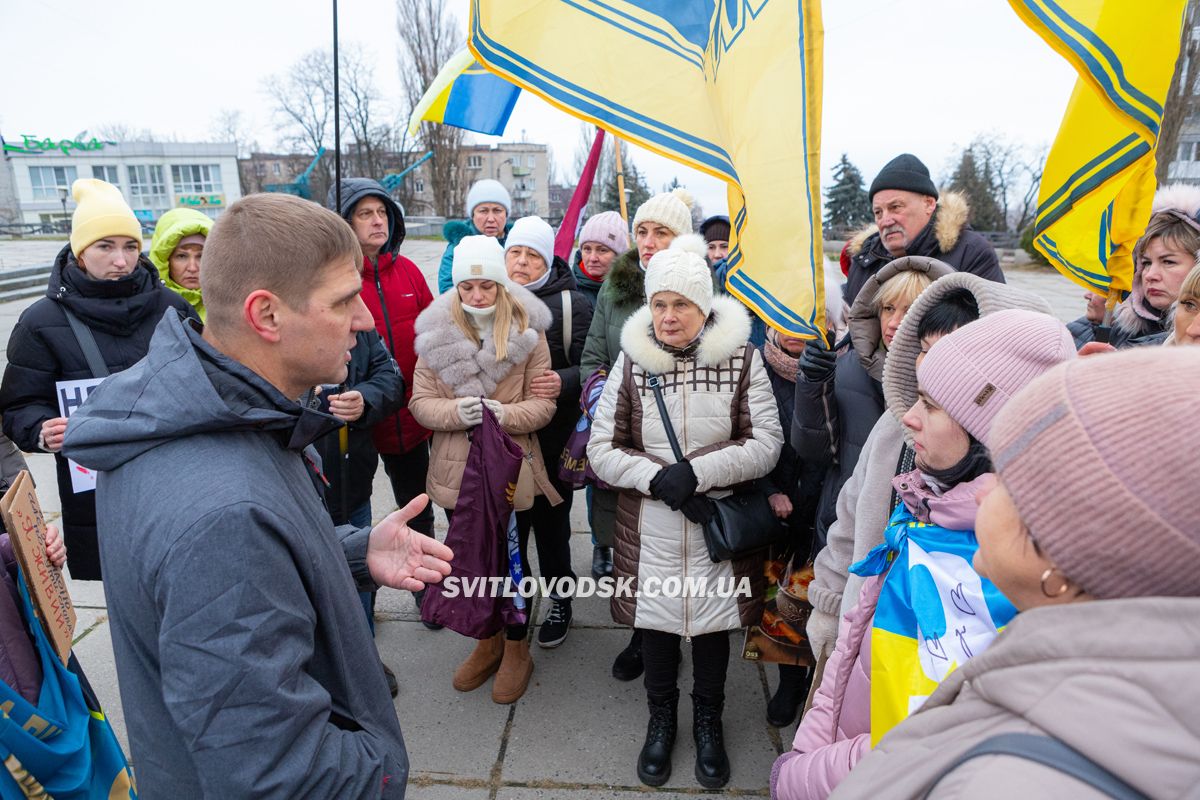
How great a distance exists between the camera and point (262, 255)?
1365mm

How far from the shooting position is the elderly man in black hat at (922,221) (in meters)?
3.63

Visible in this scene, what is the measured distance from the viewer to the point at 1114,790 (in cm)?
66

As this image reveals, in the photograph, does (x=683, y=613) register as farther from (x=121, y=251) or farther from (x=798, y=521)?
(x=121, y=251)

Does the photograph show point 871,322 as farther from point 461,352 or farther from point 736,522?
point 461,352

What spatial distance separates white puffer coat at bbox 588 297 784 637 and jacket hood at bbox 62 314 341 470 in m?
1.69

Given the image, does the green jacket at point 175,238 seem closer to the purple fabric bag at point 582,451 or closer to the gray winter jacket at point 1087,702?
the purple fabric bag at point 582,451

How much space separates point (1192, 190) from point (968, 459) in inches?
124

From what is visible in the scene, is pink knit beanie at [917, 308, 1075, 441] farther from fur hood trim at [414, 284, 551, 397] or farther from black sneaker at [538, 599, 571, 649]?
black sneaker at [538, 599, 571, 649]

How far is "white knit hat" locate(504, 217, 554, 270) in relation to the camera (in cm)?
411

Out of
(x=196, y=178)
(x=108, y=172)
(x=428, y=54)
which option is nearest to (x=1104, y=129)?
(x=428, y=54)

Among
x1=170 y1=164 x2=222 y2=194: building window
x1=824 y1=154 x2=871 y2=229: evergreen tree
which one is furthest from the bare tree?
x1=170 y1=164 x2=222 y2=194: building window

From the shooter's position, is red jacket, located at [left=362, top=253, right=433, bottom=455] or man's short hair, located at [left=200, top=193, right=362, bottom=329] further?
red jacket, located at [left=362, top=253, right=433, bottom=455]

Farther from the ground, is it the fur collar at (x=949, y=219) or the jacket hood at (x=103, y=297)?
the fur collar at (x=949, y=219)

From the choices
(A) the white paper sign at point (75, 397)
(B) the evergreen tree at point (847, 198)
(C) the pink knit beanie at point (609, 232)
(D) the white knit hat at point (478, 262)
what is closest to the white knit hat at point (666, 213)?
(C) the pink knit beanie at point (609, 232)
